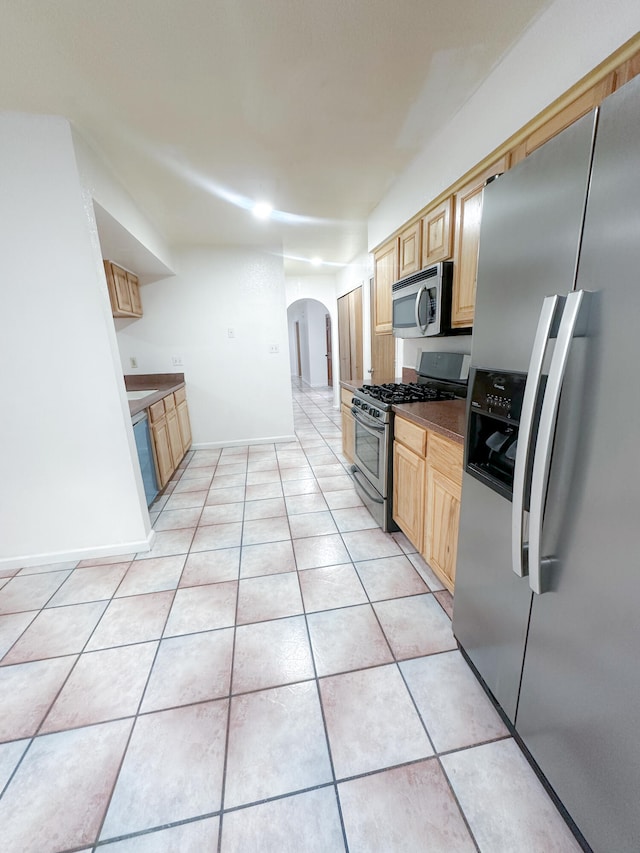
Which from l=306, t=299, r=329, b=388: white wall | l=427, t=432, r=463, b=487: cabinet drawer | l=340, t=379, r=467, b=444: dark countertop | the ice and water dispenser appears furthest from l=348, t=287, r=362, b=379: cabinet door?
the ice and water dispenser

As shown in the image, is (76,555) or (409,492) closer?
(409,492)

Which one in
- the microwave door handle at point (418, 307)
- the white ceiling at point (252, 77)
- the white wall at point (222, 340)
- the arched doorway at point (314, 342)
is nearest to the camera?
the white ceiling at point (252, 77)

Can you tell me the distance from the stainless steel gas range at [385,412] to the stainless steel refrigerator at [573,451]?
1.08m

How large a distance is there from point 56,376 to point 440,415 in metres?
2.16

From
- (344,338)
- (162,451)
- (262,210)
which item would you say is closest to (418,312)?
(262,210)

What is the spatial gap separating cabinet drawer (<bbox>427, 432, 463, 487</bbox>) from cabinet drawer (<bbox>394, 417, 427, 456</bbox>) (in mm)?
65

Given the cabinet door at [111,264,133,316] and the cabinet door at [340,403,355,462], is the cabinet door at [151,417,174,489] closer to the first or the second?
the cabinet door at [111,264,133,316]

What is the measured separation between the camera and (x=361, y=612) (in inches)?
67.6

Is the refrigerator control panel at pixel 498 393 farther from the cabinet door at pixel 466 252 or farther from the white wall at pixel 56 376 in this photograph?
the white wall at pixel 56 376

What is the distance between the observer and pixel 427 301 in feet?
6.99

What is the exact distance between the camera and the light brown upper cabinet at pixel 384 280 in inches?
108

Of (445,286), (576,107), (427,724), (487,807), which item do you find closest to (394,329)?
(445,286)

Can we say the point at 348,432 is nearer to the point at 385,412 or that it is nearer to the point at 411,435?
the point at 385,412

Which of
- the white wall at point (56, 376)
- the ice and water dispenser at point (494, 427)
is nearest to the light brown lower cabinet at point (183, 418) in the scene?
the white wall at point (56, 376)
